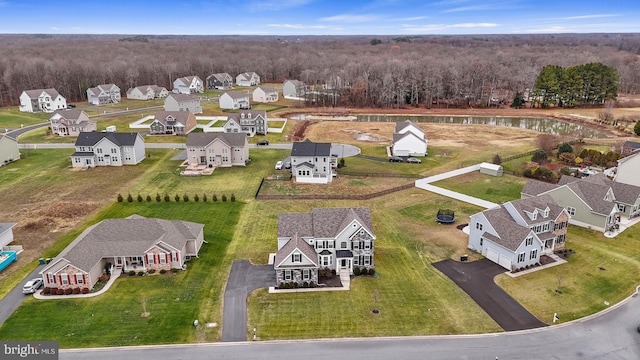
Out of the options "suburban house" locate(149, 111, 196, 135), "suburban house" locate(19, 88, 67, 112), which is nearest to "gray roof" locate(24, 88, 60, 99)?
"suburban house" locate(19, 88, 67, 112)

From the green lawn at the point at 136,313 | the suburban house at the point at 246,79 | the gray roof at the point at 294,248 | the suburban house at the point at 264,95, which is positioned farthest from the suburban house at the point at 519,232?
the suburban house at the point at 246,79

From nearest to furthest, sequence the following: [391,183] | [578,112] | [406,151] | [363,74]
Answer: [391,183]
[406,151]
[578,112]
[363,74]

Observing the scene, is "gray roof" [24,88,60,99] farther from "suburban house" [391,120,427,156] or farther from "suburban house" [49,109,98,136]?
"suburban house" [391,120,427,156]

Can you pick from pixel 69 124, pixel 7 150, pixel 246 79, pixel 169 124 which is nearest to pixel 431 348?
pixel 7 150

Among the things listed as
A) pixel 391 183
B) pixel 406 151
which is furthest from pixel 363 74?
pixel 391 183

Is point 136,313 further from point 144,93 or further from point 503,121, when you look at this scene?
point 144,93

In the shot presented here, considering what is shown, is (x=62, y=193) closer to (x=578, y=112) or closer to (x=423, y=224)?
(x=423, y=224)
